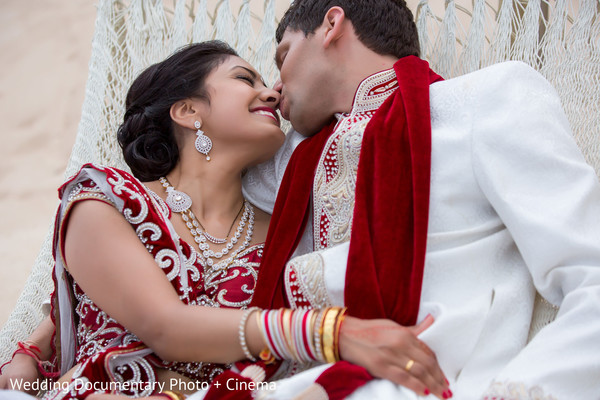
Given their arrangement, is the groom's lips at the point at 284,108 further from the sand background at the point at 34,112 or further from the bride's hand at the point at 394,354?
the sand background at the point at 34,112

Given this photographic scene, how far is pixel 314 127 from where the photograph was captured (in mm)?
1497

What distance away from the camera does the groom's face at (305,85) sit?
1450 millimetres

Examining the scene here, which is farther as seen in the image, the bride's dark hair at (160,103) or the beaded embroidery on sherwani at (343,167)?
the bride's dark hair at (160,103)

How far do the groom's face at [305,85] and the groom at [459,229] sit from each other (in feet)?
0.35

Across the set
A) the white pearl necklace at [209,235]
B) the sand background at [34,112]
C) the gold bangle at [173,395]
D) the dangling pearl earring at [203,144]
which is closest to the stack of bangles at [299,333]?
the gold bangle at [173,395]

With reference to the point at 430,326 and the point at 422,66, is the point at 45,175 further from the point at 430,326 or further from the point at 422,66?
the point at 430,326

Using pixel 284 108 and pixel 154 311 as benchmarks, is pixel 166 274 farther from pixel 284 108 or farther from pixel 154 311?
pixel 284 108

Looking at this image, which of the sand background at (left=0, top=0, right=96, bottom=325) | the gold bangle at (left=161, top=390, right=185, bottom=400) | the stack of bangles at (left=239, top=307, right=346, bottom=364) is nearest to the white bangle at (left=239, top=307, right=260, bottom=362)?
the stack of bangles at (left=239, top=307, right=346, bottom=364)

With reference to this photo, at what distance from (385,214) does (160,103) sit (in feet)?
2.15

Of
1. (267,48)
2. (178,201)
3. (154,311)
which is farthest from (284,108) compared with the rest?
(154,311)

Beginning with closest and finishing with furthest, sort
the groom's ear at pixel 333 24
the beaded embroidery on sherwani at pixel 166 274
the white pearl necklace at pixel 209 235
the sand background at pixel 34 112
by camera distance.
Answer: the beaded embroidery on sherwani at pixel 166 274, the white pearl necklace at pixel 209 235, the groom's ear at pixel 333 24, the sand background at pixel 34 112

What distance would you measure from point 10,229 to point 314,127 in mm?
1794

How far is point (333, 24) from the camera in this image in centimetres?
149

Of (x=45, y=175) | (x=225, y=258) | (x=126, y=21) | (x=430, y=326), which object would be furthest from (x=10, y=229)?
(x=430, y=326)
